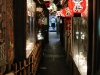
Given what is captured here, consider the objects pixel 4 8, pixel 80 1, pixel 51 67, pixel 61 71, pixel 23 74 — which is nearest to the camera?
pixel 4 8

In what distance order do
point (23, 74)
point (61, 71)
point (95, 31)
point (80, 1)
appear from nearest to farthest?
1. point (95, 31)
2. point (80, 1)
3. point (23, 74)
4. point (61, 71)

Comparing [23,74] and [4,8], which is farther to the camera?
[23,74]

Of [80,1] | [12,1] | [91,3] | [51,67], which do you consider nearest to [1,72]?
[12,1]

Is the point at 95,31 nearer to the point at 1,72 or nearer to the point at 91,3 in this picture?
the point at 91,3

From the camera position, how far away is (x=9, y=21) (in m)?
7.24

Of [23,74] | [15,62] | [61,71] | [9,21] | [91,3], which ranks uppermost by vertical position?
[91,3]

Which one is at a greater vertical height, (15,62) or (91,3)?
(91,3)

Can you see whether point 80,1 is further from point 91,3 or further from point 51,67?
point 51,67

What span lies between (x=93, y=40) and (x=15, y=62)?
3248mm

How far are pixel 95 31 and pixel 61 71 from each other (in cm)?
957

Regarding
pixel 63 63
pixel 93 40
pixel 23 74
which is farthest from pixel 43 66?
pixel 93 40

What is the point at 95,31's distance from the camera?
21.1 ft

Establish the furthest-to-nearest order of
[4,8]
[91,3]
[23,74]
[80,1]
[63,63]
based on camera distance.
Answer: [63,63] → [23,74] → [80,1] → [91,3] → [4,8]

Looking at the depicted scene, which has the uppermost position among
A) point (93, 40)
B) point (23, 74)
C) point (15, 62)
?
point (93, 40)
